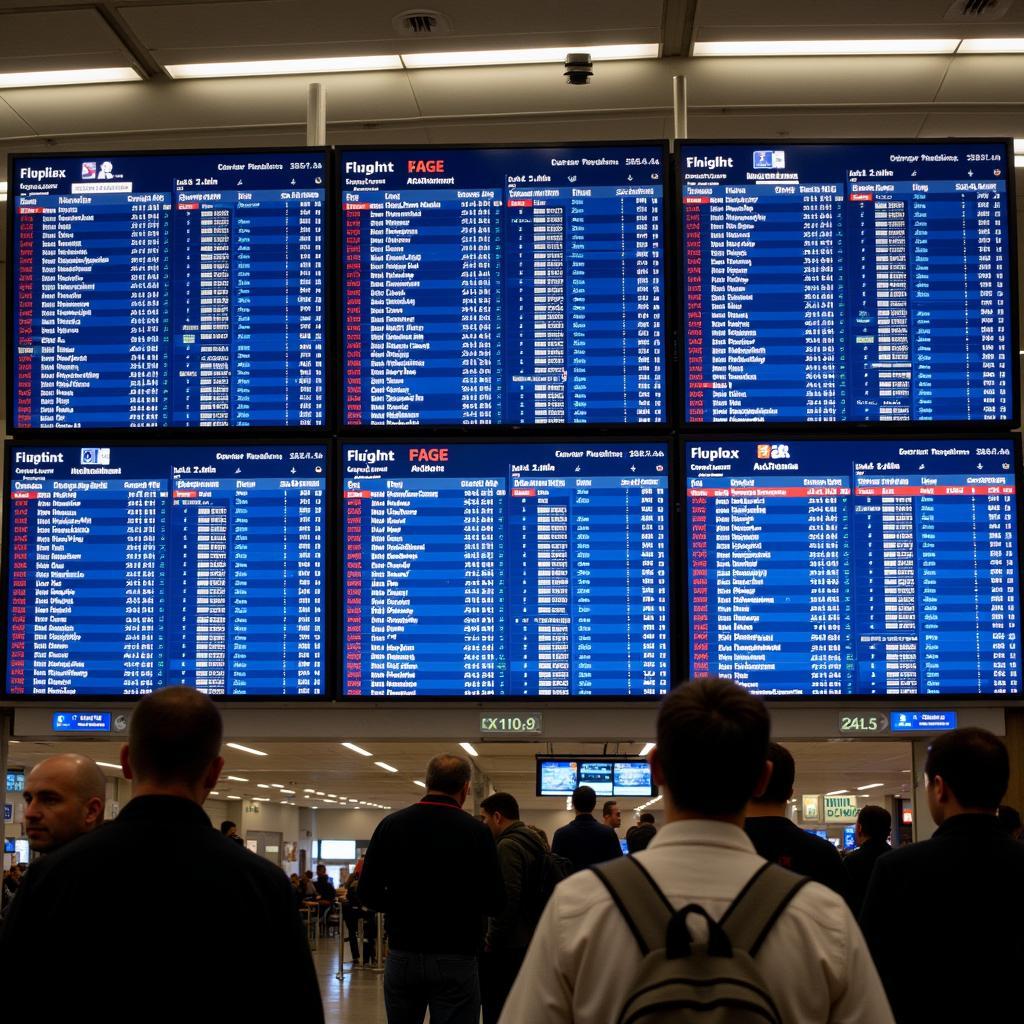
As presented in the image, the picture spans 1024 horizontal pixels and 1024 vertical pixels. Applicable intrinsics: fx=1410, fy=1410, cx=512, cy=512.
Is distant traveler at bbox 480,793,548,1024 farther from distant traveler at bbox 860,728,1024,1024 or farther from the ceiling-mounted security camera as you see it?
distant traveler at bbox 860,728,1024,1024

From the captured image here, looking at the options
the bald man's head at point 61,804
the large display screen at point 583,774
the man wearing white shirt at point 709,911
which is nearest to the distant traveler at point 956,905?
the man wearing white shirt at point 709,911

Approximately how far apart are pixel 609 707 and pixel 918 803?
4.77 ft

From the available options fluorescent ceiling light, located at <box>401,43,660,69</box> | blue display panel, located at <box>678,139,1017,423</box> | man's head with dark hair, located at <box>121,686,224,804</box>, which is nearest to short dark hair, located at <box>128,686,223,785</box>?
man's head with dark hair, located at <box>121,686,224,804</box>

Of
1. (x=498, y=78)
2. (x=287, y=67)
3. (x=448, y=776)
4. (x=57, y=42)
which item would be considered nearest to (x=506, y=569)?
(x=448, y=776)

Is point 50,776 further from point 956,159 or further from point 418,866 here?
point 956,159

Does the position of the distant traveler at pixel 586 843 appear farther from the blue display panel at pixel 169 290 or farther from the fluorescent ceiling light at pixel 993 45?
the fluorescent ceiling light at pixel 993 45

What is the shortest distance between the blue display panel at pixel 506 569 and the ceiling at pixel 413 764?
490 mm

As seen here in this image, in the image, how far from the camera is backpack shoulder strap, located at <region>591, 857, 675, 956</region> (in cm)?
180

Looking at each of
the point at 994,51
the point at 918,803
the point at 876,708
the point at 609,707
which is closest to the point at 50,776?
the point at 609,707

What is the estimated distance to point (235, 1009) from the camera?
7.48ft

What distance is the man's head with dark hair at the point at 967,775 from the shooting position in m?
3.06

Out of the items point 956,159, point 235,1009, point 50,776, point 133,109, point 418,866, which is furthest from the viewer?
point 133,109

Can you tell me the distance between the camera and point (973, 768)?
3072 mm

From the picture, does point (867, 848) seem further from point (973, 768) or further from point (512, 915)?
point (973, 768)
